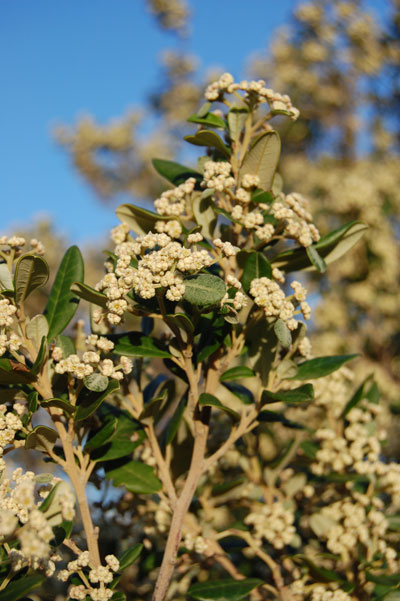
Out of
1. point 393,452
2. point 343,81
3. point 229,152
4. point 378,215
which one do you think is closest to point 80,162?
point 343,81

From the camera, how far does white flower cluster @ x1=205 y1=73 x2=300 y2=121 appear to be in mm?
1416

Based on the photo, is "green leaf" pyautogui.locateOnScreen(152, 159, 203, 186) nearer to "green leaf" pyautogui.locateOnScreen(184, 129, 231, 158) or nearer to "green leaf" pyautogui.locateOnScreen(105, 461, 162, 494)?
"green leaf" pyautogui.locateOnScreen(184, 129, 231, 158)

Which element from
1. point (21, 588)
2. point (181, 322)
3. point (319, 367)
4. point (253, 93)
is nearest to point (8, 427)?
point (21, 588)

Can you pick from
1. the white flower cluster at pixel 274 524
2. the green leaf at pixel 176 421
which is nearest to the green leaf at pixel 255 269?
the green leaf at pixel 176 421

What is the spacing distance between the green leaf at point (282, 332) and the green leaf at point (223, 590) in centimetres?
58

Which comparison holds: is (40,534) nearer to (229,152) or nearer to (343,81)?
(229,152)

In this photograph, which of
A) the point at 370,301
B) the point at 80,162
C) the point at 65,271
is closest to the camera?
the point at 65,271

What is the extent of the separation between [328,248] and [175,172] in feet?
1.62

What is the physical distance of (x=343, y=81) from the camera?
8555 millimetres

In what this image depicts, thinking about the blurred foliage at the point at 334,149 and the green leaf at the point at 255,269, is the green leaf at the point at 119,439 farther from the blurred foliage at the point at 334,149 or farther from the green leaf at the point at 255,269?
the blurred foliage at the point at 334,149

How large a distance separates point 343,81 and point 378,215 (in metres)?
4.16

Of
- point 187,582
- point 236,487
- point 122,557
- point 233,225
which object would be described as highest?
point 233,225

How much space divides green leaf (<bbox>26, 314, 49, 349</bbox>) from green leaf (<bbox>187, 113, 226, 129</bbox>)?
2.09ft

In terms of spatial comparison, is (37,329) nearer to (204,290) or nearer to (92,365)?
(92,365)
